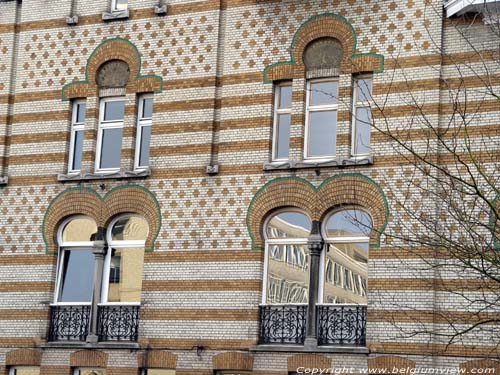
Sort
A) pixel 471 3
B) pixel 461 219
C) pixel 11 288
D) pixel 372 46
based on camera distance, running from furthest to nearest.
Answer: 1. pixel 11 288
2. pixel 372 46
3. pixel 471 3
4. pixel 461 219

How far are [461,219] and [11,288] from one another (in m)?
13.5

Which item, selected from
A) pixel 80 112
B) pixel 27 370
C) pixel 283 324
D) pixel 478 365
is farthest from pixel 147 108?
pixel 478 365

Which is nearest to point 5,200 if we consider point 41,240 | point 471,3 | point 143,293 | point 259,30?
point 41,240

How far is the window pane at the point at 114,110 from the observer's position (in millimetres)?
27406

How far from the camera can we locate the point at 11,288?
27.2 metres

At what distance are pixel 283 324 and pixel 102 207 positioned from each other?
515 centimetres

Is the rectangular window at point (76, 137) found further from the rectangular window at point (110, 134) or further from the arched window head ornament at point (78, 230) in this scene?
the arched window head ornament at point (78, 230)

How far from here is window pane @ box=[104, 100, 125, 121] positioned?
27.4m

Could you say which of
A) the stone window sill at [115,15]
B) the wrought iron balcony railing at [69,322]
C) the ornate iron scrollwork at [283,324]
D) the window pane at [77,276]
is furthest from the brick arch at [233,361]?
the stone window sill at [115,15]

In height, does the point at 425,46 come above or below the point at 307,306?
above

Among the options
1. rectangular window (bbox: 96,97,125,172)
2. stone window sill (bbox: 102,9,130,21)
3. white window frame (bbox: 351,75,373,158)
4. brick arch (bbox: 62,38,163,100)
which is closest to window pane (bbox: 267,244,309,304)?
white window frame (bbox: 351,75,373,158)

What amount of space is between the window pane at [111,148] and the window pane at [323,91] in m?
4.77

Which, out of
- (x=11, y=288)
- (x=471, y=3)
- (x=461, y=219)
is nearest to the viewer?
(x=461, y=219)

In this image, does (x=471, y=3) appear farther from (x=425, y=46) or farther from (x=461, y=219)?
(x=461, y=219)
